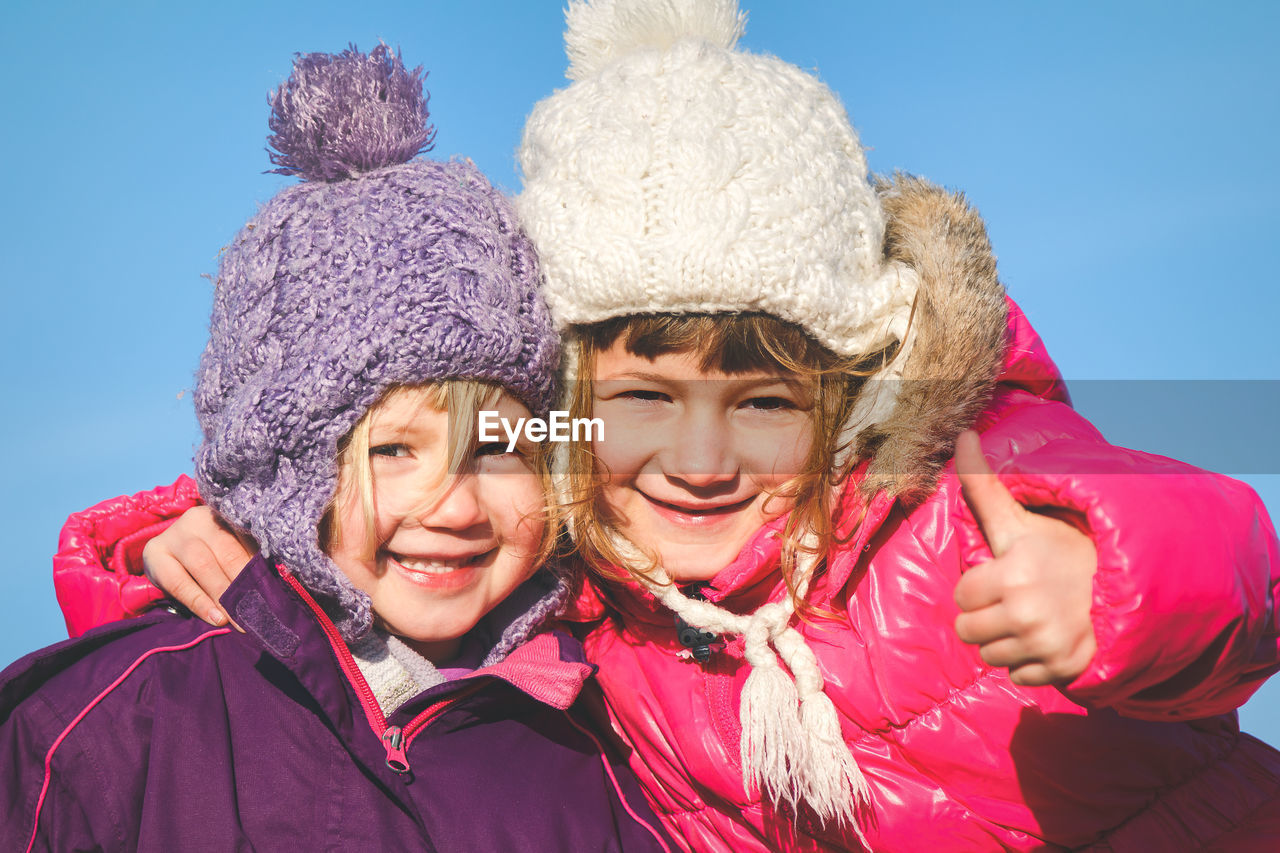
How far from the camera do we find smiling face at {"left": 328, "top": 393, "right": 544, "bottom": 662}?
2.12 meters

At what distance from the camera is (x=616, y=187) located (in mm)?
2180

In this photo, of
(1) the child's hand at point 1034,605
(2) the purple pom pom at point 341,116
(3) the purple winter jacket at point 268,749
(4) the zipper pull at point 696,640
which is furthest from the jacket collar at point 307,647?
(1) the child's hand at point 1034,605

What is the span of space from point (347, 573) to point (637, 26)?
1.62m

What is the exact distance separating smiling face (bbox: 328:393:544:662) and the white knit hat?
0.32 m

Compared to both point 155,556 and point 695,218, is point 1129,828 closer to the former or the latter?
point 695,218

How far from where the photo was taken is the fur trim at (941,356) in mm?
2145

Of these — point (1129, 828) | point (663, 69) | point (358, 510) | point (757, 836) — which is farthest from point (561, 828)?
point (663, 69)

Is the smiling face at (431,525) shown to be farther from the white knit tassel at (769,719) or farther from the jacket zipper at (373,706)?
the white knit tassel at (769,719)


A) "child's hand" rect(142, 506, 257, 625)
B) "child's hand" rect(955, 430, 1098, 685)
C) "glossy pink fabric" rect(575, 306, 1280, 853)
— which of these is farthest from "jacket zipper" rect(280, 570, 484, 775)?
"child's hand" rect(955, 430, 1098, 685)

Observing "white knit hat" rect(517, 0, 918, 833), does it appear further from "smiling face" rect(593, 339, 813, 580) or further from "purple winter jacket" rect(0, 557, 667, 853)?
"purple winter jacket" rect(0, 557, 667, 853)

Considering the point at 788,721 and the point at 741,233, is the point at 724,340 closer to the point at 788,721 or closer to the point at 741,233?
the point at 741,233

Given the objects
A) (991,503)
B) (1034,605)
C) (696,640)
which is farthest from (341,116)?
(1034,605)

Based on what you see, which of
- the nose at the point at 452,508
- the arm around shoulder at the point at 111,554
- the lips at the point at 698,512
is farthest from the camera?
the arm around shoulder at the point at 111,554

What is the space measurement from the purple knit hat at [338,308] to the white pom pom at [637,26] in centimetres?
56
